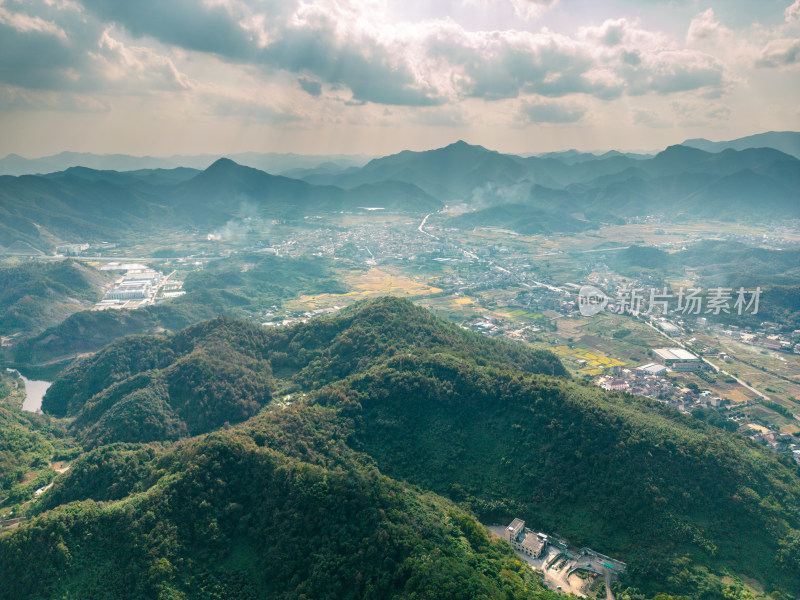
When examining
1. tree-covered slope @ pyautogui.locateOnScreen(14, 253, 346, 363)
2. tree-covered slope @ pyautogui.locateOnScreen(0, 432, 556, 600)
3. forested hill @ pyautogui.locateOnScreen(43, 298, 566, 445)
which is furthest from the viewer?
tree-covered slope @ pyautogui.locateOnScreen(14, 253, 346, 363)

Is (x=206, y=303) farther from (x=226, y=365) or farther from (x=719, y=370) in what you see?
(x=719, y=370)

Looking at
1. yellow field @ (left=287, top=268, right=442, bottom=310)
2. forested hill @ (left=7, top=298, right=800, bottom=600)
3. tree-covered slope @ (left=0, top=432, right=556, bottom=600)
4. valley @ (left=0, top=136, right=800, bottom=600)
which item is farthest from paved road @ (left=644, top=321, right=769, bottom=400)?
tree-covered slope @ (left=0, top=432, right=556, bottom=600)

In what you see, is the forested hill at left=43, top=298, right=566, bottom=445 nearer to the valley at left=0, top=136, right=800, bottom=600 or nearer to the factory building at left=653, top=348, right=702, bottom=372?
the valley at left=0, top=136, right=800, bottom=600

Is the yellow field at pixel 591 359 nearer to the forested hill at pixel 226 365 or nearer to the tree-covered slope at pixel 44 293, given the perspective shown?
the forested hill at pixel 226 365

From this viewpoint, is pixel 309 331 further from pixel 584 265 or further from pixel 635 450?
pixel 584 265

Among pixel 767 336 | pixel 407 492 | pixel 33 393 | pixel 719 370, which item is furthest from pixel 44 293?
pixel 767 336

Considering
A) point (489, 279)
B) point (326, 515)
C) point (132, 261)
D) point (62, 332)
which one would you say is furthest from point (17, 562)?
point (132, 261)

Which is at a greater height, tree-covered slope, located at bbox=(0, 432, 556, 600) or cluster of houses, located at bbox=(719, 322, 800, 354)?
cluster of houses, located at bbox=(719, 322, 800, 354)
